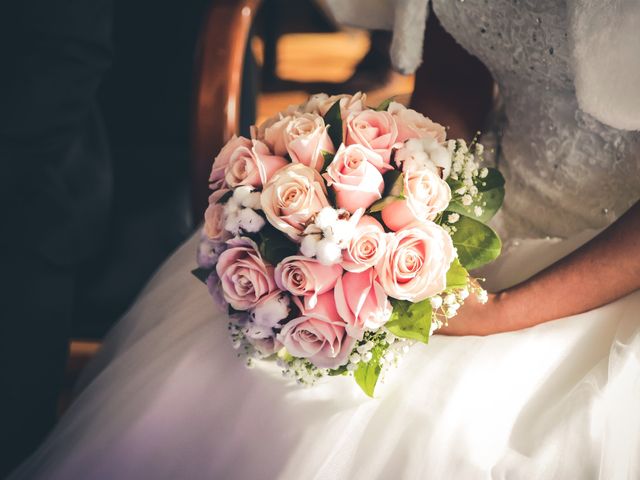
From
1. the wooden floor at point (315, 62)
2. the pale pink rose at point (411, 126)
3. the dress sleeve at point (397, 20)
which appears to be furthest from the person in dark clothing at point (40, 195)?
the wooden floor at point (315, 62)

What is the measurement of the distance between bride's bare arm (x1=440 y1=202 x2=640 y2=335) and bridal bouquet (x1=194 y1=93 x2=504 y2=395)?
0.31ft

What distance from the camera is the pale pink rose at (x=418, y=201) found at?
619 mm

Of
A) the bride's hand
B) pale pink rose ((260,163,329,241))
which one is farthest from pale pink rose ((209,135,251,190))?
the bride's hand

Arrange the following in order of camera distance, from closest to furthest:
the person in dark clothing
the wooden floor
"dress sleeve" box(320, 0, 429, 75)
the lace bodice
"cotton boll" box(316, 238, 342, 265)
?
"cotton boll" box(316, 238, 342, 265), the lace bodice, "dress sleeve" box(320, 0, 429, 75), the person in dark clothing, the wooden floor

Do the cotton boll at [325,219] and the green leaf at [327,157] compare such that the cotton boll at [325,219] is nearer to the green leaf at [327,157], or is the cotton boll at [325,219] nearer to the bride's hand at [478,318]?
the green leaf at [327,157]

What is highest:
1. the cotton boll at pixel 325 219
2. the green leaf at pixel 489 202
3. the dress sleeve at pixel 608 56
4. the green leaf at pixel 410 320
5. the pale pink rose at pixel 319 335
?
the dress sleeve at pixel 608 56

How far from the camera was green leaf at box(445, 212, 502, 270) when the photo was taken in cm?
70

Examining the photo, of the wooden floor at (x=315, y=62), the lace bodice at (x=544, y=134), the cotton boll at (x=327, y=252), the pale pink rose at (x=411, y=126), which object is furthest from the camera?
the wooden floor at (x=315, y=62)

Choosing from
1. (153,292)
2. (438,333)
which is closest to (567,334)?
(438,333)

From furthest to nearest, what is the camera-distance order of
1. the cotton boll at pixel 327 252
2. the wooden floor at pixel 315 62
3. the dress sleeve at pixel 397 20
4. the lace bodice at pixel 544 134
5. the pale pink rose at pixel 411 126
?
the wooden floor at pixel 315 62
the dress sleeve at pixel 397 20
the lace bodice at pixel 544 134
the pale pink rose at pixel 411 126
the cotton boll at pixel 327 252

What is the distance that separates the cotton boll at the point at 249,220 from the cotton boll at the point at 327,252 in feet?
0.25

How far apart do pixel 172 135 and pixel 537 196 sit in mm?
855

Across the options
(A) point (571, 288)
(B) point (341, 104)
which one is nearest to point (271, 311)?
(B) point (341, 104)

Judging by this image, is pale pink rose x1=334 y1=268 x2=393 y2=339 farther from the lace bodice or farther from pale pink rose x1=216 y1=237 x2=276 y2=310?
the lace bodice
